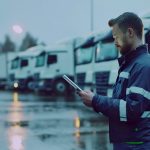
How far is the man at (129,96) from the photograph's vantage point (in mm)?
3332

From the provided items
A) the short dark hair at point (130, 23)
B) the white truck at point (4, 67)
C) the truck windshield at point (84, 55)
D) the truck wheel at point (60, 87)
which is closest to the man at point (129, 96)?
the short dark hair at point (130, 23)

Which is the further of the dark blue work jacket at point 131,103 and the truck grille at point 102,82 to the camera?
the truck grille at point 102,82

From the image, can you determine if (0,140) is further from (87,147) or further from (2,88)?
(2,88)

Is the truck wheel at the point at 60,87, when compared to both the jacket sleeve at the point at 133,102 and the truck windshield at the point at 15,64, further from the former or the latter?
the jacket sleeve at the point at 133,102

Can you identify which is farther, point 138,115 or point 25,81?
point 25,81

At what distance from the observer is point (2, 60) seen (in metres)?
43.9

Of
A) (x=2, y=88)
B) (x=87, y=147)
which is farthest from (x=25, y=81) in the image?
(x=87, y=147)

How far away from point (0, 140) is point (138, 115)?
733 centimetres

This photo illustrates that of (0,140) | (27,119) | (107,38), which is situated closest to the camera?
(0,140)

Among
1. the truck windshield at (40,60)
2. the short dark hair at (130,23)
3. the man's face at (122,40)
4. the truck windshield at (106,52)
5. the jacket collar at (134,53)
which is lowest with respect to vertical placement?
the jacket collar at (134,53)

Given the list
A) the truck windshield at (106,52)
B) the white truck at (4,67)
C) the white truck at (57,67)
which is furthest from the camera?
the white truck at (4,67)

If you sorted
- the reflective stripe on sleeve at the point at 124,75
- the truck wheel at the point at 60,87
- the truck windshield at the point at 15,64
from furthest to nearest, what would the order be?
the truck windshield at the point at 15,64, the truck wheel at the point at 60,87, the reflective stripe on sleeve at the point at 124,75

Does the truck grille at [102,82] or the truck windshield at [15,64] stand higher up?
the truck windshield at [15,64]

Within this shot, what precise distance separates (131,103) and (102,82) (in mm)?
11877
